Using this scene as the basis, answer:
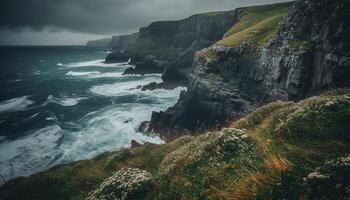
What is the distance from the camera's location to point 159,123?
43.5 meters

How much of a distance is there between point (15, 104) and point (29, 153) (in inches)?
1374

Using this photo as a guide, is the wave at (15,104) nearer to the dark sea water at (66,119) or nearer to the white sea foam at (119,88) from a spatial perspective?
the dark sea water at (66,119)

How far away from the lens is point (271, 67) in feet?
114

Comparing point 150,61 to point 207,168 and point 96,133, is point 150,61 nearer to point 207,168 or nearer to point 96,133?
point 96,133

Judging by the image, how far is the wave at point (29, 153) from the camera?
3257 cm

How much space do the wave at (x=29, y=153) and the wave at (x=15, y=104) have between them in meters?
20.5

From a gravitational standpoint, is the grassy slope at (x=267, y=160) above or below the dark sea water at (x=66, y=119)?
above

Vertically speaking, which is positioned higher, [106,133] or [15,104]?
[15,104]

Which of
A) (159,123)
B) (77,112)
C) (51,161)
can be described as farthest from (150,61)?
(51,161)

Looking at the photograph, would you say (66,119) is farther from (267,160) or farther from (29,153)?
(267,160)

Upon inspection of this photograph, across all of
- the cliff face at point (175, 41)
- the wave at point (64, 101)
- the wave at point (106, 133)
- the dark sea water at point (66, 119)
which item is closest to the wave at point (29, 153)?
the dark sea water at point (66, 119)

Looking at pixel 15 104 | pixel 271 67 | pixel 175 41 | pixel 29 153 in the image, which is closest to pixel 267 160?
pixel 271 67

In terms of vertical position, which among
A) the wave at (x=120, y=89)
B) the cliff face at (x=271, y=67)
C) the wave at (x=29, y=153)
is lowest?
the wave at (x=29, y=153)

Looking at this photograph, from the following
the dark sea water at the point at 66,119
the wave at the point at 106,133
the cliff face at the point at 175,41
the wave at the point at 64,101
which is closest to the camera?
the dark sea water at the point at 66,119
